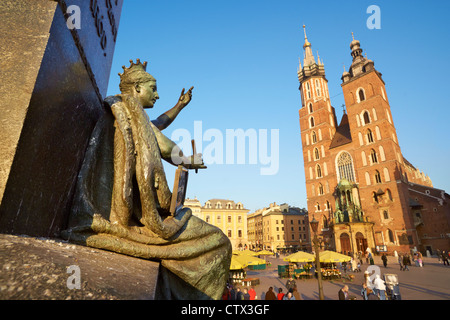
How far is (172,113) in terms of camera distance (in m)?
2.69

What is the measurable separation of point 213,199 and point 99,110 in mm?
57119

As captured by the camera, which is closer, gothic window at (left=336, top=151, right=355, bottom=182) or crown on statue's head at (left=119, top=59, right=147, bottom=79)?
crown on statue's head at (left=119, top=59, right=147, bottom=79)

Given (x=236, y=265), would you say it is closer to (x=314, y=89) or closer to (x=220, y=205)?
(x=314, y=89)

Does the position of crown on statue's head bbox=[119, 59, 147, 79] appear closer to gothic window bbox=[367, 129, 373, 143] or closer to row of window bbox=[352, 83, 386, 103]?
gothic window bbox=[367, 129, 373, 143]

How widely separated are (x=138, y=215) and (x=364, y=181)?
39.5 m

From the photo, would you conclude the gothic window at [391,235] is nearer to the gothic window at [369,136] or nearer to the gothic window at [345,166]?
the gothic window at [345,166]

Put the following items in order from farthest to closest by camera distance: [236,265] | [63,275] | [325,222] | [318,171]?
[318,171] < [325,222] < [236,265] < [63,275]

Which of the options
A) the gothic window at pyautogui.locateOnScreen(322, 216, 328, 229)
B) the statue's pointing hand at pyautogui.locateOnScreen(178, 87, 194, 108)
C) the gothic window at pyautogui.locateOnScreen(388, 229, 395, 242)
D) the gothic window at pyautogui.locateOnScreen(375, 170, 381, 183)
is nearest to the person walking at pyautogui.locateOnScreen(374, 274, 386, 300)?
the statue's pointing hand at pyautogui.locateOnScreen(178, 87, 194, 108)

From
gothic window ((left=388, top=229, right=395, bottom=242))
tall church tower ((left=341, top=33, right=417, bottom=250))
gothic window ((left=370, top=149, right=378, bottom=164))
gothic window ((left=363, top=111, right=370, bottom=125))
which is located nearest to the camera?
gothic window ((left=388, top=229, right=395, bottom=242))

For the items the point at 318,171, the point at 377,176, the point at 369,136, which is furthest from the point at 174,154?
the point at 318,171

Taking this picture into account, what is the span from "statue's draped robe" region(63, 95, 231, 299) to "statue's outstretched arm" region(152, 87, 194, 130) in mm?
Result: 735

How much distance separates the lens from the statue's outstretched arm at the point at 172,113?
2.59m

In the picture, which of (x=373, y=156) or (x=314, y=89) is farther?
(x=314, y=89)

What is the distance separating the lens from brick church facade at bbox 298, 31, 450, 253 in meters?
31.5
